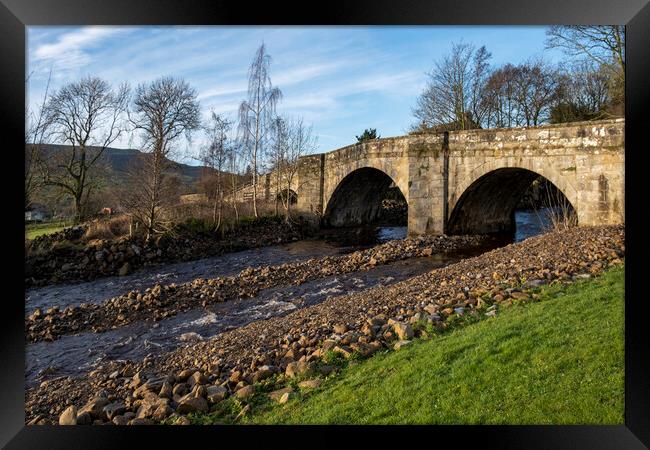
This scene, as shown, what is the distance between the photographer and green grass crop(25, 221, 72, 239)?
13.8 meters

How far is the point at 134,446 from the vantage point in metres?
4.70

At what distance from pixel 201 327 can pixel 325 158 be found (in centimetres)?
1656

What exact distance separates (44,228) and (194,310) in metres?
7.68

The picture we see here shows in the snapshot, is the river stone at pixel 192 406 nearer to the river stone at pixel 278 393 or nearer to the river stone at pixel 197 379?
the river stone at pixel 197 379

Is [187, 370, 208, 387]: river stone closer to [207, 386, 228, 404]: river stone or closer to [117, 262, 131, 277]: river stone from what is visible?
[207, 386, 228, 404]: river stone

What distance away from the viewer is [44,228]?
14.6 m

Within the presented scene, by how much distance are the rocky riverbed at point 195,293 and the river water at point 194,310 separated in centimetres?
35

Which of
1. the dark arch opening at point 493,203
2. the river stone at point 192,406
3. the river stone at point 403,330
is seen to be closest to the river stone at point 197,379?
the river stone at point 192,406

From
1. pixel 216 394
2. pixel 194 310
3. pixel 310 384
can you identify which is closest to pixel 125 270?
pixel 194 310

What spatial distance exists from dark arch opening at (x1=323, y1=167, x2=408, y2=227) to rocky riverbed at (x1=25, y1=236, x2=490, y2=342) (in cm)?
736

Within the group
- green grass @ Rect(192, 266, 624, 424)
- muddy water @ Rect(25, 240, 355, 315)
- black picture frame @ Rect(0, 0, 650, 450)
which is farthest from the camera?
muddy water @ Rect(25, 240, 355, 315)

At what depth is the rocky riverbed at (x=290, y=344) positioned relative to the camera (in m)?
5.44

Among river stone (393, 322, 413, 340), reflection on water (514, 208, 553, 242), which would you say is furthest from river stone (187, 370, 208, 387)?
reflection on water (514, 208, 553, 242)

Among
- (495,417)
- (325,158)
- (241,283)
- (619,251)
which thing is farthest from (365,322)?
(325,158)
